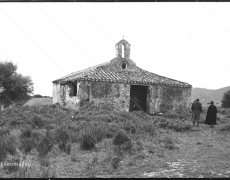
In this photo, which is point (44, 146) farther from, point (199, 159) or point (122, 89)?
point (122, 89)

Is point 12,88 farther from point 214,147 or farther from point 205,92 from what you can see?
point 205,92

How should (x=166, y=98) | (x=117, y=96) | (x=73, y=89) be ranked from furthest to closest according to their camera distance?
(x=166, y=98) < (x=73, y=89) < (x=117, y=96)

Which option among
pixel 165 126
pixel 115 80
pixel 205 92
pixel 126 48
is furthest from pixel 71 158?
pixel 205 92

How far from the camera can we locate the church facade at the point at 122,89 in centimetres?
2127

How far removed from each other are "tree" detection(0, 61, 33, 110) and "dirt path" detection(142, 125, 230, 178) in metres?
23.1

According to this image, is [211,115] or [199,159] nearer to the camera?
[199,159]

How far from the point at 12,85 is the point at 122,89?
45.8ft

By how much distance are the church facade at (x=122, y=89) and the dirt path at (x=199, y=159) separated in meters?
10.2

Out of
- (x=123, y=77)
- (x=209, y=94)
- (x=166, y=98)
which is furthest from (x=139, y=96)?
(x=209, y=94)

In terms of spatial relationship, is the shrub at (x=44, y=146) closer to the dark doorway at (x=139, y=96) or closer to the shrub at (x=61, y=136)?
the shrub at (x=61, y=136)

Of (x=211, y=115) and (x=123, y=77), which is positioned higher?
(x=123, y=77)

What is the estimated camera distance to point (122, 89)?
22.1 metres

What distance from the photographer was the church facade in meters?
21.3

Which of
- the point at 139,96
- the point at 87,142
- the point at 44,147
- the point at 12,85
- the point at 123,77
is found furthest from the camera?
the point at 12,85
